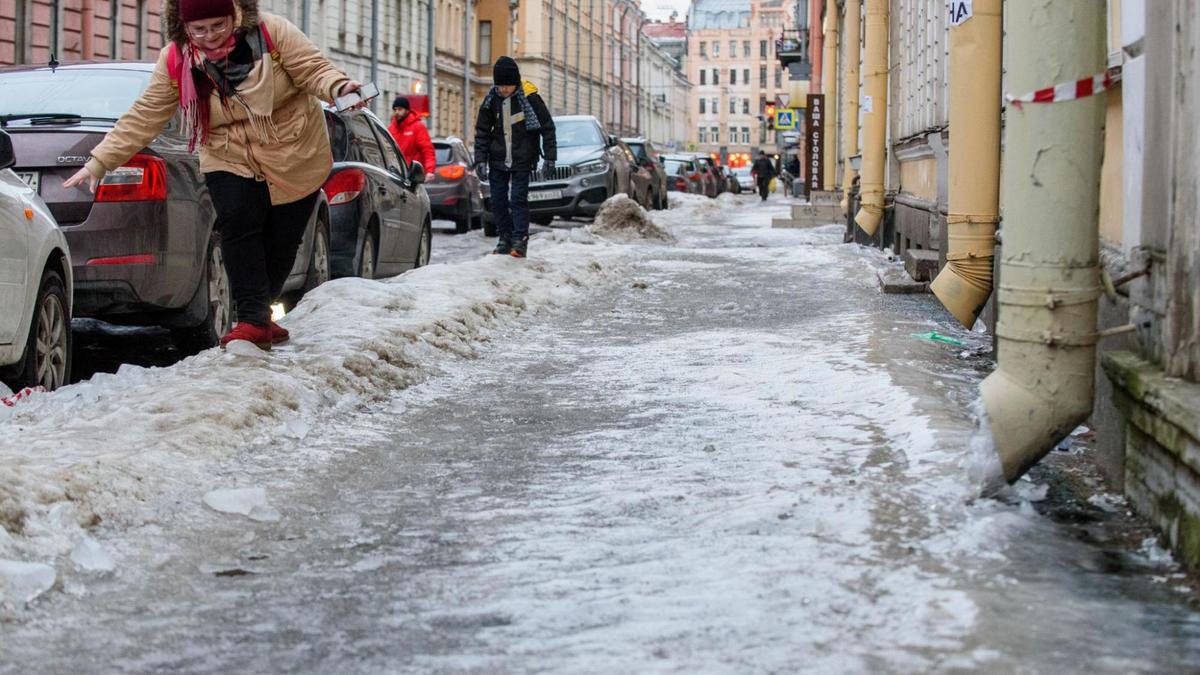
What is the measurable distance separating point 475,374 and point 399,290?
2.12 metres

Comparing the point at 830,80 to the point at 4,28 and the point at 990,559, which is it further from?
the point at 990,559

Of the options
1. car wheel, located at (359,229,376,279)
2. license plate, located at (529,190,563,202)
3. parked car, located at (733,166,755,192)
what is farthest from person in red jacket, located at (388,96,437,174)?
parked car, located at (733,166,755,192)

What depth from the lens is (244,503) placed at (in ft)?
16.0

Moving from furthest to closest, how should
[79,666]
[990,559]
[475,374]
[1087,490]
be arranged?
[475,374] → [1087,490] → [990,559] → [79,666]

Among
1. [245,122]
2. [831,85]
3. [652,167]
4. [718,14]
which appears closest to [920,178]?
[245,122]

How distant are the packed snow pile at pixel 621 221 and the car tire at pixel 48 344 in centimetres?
1515

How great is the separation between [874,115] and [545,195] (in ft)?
30.2

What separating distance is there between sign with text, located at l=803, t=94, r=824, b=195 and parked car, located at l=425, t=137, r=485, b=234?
10.5m

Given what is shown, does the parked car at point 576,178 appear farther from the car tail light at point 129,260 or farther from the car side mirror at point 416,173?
the car tail light at point 129,260

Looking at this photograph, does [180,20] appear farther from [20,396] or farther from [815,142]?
[815,142]

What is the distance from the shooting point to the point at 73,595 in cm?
391

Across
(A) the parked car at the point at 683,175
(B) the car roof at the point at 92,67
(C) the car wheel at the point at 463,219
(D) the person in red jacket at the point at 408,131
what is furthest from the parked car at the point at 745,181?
(B) the car roof at the point at 92,67

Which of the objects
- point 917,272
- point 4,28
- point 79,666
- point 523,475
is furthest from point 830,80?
point 79,666

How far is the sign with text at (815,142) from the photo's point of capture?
36.3 meters
